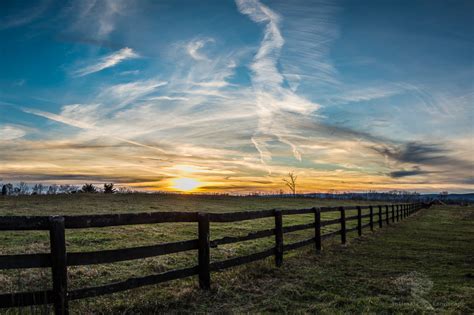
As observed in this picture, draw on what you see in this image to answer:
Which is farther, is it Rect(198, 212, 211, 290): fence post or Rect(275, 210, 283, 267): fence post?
Rect(275, 210, 283, 267): fence post

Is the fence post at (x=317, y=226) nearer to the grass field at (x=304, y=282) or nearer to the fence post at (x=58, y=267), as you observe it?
the grass field at (x=304, y=282)

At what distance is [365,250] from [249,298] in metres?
8.16

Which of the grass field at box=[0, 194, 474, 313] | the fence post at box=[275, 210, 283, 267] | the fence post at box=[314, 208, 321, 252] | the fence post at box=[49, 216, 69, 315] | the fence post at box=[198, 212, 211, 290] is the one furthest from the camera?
the fence post at box=[314, 208, 321, 252]

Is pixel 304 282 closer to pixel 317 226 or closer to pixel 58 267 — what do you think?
pixel 317 226

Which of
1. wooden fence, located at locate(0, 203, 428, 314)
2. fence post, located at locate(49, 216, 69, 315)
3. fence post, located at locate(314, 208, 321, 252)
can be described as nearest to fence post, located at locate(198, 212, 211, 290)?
wooden fence, located at locate(0, 203, 428, 314)

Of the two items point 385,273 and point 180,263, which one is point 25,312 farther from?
point 385,273

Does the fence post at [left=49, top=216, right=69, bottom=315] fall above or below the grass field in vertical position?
above

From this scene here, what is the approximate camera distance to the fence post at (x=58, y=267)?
5.36 m

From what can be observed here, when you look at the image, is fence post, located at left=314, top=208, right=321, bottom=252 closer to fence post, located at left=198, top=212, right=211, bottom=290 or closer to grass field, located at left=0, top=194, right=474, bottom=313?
grass field, located at left=0, top=194, right=474, bottom=313

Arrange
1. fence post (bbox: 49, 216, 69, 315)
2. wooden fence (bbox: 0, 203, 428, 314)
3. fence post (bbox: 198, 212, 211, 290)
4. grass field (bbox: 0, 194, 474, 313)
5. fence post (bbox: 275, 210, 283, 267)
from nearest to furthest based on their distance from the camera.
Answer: wooden fence (bbox: 0, 203, 428, 314), fence post (bbox: 49, 216, 69, 315), grass field (bbox: 0, 194, 474, 313), fence post (bbox: 198, 212, 211, 290), fence post (bbox: 275, 210, 283, 267)

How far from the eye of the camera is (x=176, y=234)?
18766 millimetres

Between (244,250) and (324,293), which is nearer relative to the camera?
(324,293)

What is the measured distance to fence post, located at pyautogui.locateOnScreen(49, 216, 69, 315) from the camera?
5.36m

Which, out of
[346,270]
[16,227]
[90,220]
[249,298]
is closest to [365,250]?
[346,270]
